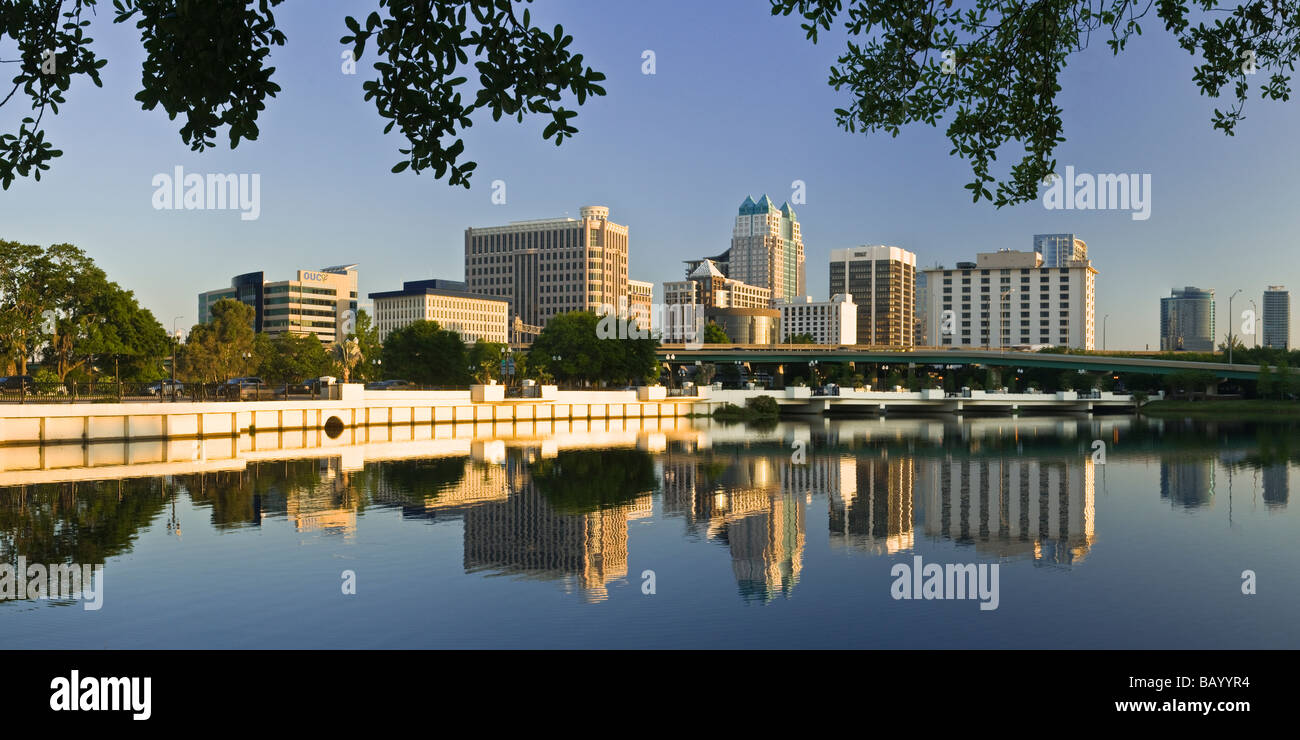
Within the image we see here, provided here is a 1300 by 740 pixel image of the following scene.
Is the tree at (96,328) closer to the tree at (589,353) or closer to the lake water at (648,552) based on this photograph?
the lake water at (648,552)

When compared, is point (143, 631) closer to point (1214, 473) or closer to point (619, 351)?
point (1214, 473)

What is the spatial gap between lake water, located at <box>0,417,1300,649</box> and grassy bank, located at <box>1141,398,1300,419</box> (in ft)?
216

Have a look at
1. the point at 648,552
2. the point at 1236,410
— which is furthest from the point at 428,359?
the point at 1236,410

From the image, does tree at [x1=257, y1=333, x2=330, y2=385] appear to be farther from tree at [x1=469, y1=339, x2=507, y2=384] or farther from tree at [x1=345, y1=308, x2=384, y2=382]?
tree at [x1=469, y1=339, x2=507, y2=384]

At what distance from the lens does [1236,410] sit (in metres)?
104

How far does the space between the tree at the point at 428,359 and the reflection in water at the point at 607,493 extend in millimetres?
45047

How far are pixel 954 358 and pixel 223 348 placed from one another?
94061mm

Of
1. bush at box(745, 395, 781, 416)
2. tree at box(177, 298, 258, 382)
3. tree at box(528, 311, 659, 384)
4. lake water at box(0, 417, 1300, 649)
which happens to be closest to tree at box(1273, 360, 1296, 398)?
bush at box(745, 395, 781, 416)

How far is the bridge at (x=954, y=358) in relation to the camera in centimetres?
11312

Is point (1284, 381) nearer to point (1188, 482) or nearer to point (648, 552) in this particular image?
point (1188, 482)

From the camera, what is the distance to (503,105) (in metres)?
6.63

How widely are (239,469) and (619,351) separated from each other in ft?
235
